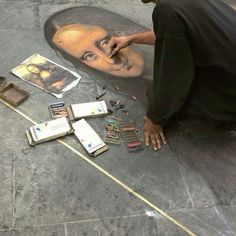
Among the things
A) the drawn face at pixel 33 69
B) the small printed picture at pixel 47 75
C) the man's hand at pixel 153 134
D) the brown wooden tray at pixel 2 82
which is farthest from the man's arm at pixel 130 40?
the brown wooden tray at pixel 2 82

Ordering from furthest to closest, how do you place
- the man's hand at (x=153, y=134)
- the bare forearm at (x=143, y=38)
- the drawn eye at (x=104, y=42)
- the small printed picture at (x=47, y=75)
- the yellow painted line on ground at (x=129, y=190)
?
the drawn eye at (x=104, y=42) → the bare forearm at (x=143, y=38) → the small printed picture at (x=47, y=75) → the man's hand at (x=153, y=134) → the yellow painted line on ground at (x=129, y=190)

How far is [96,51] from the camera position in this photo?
109 inches

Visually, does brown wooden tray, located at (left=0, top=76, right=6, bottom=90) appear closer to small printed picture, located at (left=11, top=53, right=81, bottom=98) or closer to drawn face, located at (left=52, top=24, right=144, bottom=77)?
small printed picture, located at (left=11, top=53, right=81, bottom=98)

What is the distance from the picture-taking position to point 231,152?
7.71ft

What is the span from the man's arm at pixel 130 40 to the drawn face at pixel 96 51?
50mm

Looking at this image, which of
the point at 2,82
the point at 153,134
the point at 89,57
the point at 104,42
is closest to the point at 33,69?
the point at 2,82

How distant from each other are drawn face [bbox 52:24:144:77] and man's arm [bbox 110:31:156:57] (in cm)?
5

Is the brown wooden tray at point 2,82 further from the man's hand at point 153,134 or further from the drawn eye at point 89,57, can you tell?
the man's hand at point 153,134

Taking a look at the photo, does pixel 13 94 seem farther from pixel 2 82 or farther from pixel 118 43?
pixel 118 43

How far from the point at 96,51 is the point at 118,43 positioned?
0.17 metres

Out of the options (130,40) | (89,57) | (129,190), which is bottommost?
(129,190)

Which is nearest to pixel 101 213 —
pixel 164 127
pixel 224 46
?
pixel 164 127

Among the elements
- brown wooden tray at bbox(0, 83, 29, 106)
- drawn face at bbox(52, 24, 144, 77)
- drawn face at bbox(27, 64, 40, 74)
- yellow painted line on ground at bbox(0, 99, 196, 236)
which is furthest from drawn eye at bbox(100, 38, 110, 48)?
yellow painted line on ground at bbox(0, 99, 196, 236)

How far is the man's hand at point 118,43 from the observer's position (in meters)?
2.71
